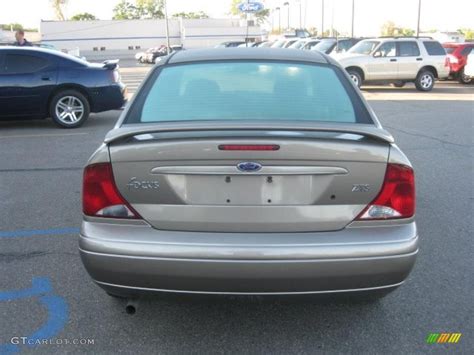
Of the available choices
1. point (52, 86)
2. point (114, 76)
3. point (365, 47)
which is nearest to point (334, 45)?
point (365, 47)

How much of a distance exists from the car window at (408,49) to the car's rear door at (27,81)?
460 inches

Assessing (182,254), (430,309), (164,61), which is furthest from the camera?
(164,61)

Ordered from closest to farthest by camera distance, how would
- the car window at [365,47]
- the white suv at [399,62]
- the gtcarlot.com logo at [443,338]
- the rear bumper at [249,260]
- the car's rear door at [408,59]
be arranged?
the rear bumper at [249,260]
the gtcarlot.com logo at [443,338]
the white suv at [399,62]
the car's rear door at [408,59]
the car window at [365,47]

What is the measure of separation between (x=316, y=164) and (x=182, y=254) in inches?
31.9

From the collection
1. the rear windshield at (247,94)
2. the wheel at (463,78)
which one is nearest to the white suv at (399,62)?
the wheel at (463,78)

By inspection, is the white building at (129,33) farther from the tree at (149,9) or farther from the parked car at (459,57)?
the parked car at (459,57)

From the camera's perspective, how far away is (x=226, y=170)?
266 cm

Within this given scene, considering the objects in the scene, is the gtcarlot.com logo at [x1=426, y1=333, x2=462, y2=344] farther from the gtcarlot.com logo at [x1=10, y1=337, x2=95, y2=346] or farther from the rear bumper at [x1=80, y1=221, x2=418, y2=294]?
the gtcarlot.com logo at [x1=10, y1=337, x2=95, y2=346]

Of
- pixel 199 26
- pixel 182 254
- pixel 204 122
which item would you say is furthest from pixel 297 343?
pixel 199 26

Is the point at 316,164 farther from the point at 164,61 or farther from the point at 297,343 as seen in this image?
the point at 164,61

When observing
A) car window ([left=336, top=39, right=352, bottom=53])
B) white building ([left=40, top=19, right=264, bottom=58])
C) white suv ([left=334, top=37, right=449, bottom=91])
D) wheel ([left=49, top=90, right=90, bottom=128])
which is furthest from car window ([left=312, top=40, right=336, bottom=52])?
white building ([left=40, top=19, right=264, bottom=58])

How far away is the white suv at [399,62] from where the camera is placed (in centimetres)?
1708

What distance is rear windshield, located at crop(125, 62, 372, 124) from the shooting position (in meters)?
3.24

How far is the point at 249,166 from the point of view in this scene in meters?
2.64
